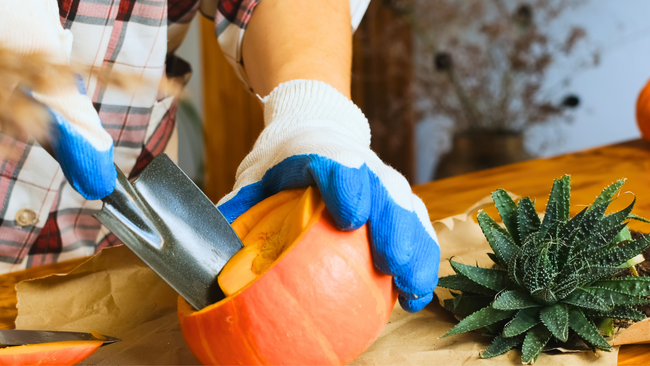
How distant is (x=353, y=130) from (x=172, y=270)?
0.36 m

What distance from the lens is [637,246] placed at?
0.63 m

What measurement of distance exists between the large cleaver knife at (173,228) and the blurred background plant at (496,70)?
2.51 meters

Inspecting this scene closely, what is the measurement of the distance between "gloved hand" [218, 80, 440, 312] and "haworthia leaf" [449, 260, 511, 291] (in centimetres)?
7

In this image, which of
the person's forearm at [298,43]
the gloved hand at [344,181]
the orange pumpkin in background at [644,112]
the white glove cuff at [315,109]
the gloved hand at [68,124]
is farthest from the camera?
the orange pumpkin in background at [644,112]

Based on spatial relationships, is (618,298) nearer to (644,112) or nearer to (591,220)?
(591,220)

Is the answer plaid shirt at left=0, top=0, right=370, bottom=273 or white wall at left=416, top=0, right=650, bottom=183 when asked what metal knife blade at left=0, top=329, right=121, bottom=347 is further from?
white wall at left=416, top=0, right=650, bottom=183

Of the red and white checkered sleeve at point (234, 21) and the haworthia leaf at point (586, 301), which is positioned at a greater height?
the red and white checkered sleeve at point (234, 21)

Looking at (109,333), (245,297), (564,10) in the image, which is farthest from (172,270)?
(564,10)

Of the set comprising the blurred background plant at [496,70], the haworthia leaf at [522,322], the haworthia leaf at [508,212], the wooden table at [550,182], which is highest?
the haworthia leaf at [508,212]

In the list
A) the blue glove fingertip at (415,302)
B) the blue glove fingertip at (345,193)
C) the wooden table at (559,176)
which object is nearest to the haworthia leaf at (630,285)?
the blue glove fingertip at (415,302)

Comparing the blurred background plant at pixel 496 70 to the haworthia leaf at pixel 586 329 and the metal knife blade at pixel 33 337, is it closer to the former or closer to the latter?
the haworthia leaf at pixel 586 329

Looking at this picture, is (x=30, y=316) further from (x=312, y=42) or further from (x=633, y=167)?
(x=633, y=167)

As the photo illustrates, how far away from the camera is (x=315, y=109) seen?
2.65ft

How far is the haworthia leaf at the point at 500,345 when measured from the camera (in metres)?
0.62
